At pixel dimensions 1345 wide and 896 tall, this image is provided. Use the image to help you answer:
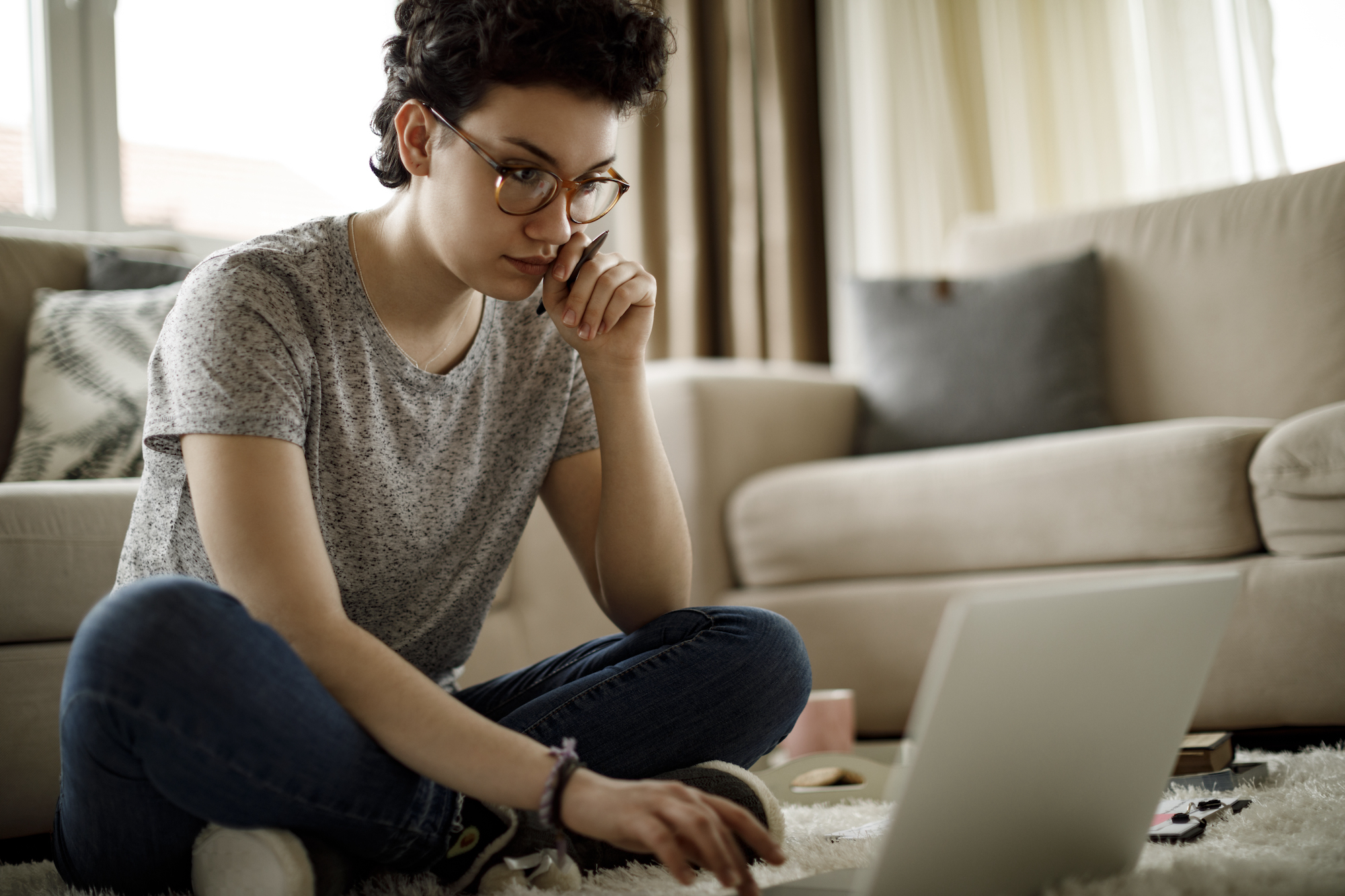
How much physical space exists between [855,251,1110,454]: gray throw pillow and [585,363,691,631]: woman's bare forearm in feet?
3.79

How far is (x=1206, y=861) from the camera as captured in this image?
77cm

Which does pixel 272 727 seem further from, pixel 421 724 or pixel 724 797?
pixel 724 797

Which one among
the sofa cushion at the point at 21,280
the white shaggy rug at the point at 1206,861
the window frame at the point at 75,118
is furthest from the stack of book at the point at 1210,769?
the window frame at the point at 75,118

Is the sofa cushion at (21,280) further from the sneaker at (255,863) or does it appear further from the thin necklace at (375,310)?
the sneaker at (255,863)

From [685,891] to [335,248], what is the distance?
0.65 meters

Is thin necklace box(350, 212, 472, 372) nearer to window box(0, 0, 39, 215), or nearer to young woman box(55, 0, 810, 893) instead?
young woman box(55, 0, 810, 893)

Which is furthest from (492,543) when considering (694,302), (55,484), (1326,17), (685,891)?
(1326,17)

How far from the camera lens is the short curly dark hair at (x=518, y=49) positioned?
3.02ft

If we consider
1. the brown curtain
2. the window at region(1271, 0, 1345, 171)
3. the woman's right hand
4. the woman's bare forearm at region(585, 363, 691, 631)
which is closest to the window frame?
the brown curtain

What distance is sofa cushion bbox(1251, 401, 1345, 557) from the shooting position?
4.54 ft

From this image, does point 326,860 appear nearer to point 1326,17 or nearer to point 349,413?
point 349,413

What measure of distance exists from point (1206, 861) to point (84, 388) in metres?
1.54

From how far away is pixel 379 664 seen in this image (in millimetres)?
761

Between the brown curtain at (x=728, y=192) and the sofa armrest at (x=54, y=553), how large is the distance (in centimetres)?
195
